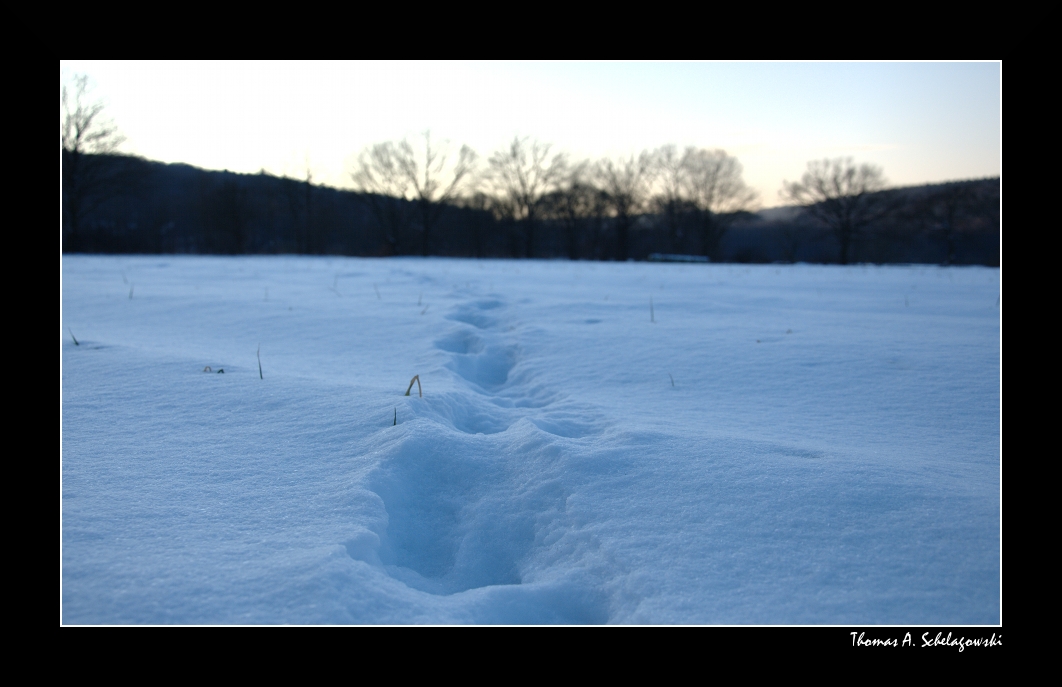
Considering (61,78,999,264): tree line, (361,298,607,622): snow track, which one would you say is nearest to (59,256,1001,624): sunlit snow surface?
(361,298,607,622): snow track

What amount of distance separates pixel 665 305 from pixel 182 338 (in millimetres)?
4021

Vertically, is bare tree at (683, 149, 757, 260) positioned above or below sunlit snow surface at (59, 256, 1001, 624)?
above

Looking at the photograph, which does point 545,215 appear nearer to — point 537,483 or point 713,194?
point 713,194

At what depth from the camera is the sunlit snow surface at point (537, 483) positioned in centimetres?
102

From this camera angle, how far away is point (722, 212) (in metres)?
40.8

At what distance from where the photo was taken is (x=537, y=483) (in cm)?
153

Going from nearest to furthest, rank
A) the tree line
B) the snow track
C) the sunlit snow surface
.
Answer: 1. the sunlit snow surface
2. the snow track
3. the tree line

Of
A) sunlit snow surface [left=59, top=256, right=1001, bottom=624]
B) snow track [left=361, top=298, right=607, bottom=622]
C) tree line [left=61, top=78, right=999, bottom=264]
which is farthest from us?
tree line [left=61, top=78, right=999, bottom=264]

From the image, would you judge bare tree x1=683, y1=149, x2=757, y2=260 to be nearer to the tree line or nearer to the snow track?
the tree line

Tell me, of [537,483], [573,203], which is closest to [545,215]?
[573,203]

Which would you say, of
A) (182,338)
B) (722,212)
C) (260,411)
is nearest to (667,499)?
(260,411)

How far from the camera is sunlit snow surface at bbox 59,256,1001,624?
40.3 inches

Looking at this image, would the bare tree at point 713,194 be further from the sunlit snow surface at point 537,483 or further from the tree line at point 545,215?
the sunlit snow surface at point 537,483
